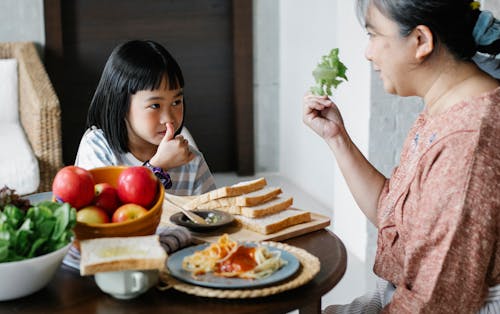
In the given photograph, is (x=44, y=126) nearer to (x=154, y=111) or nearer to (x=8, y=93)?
(x=8, y=93)

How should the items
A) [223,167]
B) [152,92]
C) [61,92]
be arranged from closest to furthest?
[152,92], [61,92], [223,167]

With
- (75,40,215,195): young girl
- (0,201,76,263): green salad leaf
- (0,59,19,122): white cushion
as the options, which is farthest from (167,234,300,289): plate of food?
(0,59,19,122): white cushion

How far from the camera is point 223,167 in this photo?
5082mm

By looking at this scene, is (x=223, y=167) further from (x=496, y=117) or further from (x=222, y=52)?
(x=496, y=117)

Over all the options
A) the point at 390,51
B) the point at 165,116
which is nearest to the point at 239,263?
the point at 390,51

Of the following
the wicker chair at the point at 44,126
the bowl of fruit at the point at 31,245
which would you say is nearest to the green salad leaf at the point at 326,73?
the bowl of fruit at the point at 31,245

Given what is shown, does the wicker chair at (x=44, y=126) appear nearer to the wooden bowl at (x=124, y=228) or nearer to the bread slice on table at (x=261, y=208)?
the bread slice on table at (x=261, y=208)

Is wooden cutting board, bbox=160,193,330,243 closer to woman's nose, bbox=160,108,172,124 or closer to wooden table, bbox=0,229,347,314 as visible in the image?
wooden table, bbox=0,229,347,314

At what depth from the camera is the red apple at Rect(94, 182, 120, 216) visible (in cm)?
148

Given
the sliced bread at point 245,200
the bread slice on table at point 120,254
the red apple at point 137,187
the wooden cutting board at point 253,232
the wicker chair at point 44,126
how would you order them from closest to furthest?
1. the bread slice on table at point 120,254
2. the red apple at point 137,187
3. the wooden cutting board at point 253,232
4. the sliced bread at point 245,200
5. the wicker chair at point 44,126

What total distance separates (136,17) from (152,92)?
8.88 ft

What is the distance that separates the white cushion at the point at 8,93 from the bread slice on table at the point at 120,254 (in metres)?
3.07

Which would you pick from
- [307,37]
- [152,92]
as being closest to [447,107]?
[152,92]

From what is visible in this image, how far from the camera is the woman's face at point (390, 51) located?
1.57 m
